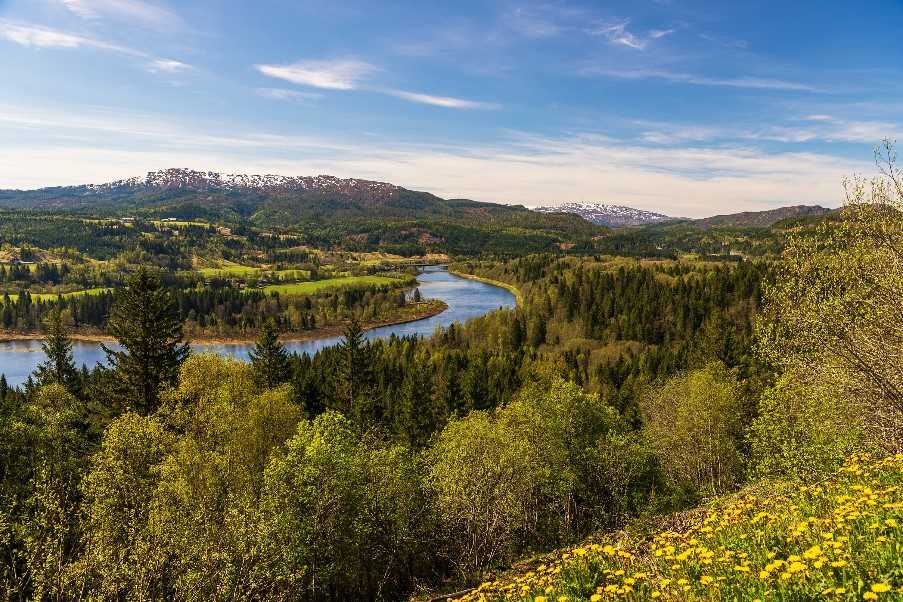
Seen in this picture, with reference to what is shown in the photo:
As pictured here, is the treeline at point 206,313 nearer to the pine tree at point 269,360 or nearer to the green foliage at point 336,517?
the pine tree at point 269,360

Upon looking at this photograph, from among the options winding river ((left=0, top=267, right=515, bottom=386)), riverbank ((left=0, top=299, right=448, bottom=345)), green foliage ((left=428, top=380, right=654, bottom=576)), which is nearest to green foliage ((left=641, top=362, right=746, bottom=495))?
green foliage ((left=428, top=380, right=654, bottom=576))

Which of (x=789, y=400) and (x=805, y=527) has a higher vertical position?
(x=805, y=527)

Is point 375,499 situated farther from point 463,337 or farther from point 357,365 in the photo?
point 463,337

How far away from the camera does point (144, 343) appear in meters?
40.6

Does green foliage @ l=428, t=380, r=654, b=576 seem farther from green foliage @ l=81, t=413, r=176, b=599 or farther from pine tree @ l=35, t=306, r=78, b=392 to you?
pine tree @ l=35, t=306, r=78, b=392

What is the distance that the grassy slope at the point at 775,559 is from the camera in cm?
720

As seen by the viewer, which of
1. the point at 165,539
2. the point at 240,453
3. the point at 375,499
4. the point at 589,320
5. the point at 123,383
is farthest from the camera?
the point at 589,320

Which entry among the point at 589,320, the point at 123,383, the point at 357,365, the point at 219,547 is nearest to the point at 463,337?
the point at 589,320

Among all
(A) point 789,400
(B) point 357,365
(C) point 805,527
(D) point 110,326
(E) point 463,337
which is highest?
(C) point 805,527

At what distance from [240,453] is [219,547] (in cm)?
1670

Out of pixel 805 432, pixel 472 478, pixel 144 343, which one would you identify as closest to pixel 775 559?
pixel 472 478

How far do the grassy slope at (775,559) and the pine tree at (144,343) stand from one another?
37705 mm

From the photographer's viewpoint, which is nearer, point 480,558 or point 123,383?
point 480,558

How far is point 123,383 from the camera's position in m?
40.5
